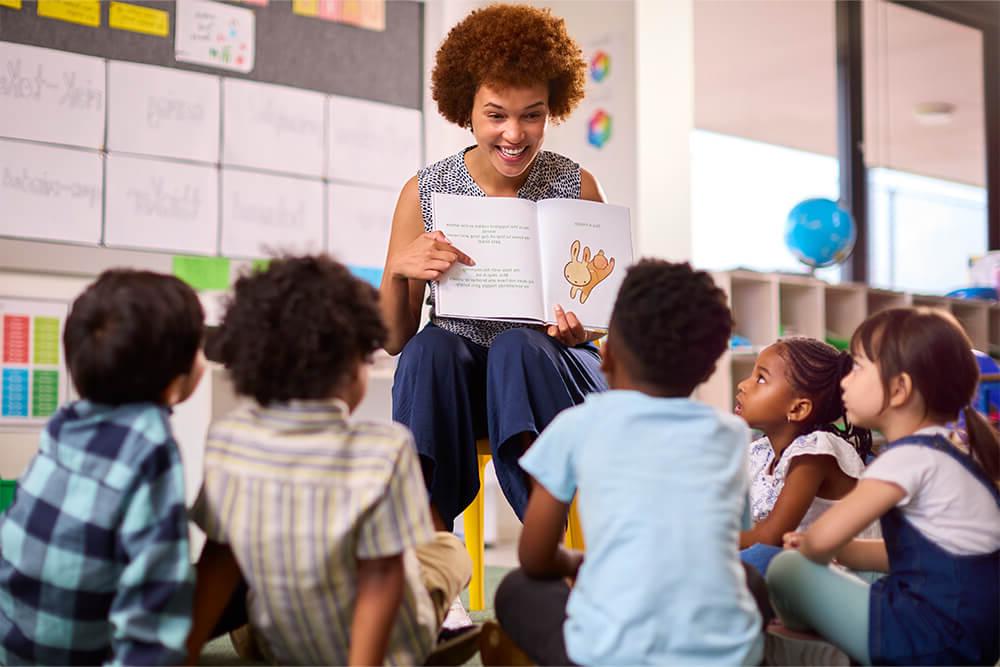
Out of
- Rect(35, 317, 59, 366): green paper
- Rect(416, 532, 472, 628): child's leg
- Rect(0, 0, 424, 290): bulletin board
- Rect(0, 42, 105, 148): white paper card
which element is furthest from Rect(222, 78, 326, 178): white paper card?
Rect(416, 532, 472, 628): child's leg

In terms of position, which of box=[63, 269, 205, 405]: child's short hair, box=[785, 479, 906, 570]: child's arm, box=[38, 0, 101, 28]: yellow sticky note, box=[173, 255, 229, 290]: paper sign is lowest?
box=[785, 479, 906, 570]: child's arm

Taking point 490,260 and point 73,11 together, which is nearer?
point 490,260

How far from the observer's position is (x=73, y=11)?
2.82 metres

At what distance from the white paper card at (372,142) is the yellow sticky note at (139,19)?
56 centimetres

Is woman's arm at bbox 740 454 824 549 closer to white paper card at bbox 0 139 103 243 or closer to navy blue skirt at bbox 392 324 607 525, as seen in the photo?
navy blue skirt at bbox 392 324 607 525

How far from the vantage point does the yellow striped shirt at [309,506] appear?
111 cm

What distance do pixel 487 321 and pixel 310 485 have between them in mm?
849

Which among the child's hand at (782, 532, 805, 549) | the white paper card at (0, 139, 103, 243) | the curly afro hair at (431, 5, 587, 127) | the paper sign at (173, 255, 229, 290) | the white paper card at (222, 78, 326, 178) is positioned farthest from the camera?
the white paper card at (222, 78, 326, 178)

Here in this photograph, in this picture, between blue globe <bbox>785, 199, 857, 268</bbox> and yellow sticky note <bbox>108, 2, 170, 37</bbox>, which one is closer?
yellow sticky note <bbox>108, 2, 170, 37</bbox>

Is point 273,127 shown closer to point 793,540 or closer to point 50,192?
point 50,192

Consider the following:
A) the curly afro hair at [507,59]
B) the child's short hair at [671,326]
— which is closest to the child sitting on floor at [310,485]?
the child's short hair at [671,326]

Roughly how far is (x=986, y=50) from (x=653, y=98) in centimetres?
275

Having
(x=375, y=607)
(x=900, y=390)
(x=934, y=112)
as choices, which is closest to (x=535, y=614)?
(x=375, y=607)

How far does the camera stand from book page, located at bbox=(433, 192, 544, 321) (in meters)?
1.75
